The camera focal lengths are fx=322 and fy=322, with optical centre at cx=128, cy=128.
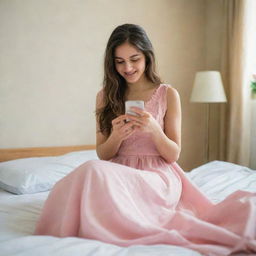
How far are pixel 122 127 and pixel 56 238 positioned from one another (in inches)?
22.2

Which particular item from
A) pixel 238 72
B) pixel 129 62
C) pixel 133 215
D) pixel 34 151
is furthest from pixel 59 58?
pixel 133 215

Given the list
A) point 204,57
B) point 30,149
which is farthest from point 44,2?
point 204,57

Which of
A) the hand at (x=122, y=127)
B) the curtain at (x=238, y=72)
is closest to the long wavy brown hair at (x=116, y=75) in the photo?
the hand at (x=122, y=127)

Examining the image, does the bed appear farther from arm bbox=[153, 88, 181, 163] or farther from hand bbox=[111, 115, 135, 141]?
hand bbox=[111, 115, 135, 141]

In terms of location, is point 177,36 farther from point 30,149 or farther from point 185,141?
point 30,149

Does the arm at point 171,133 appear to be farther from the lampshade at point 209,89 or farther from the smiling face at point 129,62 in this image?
the lampshade at point 209,89

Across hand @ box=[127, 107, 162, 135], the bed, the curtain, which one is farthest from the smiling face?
the curtain

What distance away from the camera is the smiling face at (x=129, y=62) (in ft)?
4.83

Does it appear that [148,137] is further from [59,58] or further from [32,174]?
[59,58]

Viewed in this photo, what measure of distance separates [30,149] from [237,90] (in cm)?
188

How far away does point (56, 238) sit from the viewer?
996 millimetres

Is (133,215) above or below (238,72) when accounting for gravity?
below

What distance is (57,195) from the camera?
44.8 inches

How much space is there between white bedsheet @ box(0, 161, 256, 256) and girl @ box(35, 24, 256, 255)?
6cm
